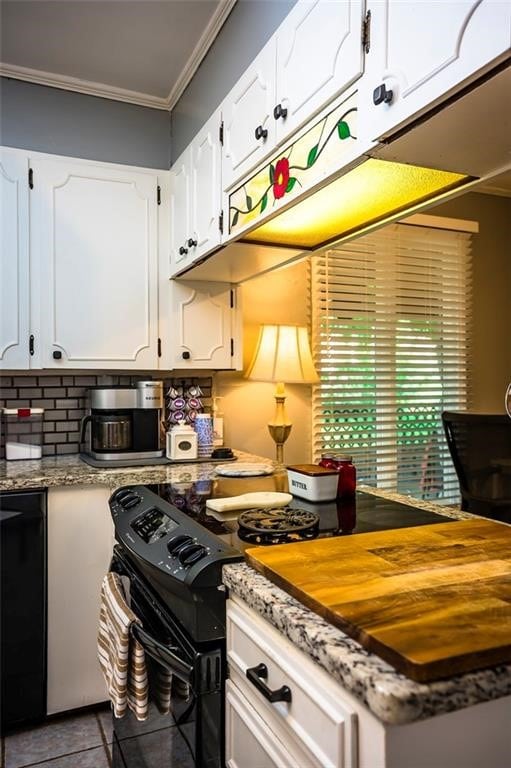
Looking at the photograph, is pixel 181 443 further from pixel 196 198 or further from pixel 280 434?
pixel 196 198

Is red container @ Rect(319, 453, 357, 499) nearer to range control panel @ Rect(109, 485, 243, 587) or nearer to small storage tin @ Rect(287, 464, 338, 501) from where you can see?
small storage tin @ Rect(287, 464, 338, 501)

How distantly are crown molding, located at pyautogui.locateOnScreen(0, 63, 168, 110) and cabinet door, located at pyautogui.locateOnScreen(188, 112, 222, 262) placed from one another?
26.1 inches

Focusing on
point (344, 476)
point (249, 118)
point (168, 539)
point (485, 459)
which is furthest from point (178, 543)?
point (485, 459)

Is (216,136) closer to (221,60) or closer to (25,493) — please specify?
(221,60)

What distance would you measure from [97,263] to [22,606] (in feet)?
4.64

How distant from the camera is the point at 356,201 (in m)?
1.58

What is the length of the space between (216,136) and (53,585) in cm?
176

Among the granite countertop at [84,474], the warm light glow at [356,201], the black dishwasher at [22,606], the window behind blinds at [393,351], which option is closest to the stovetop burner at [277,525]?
the granite countertop at [84,474]

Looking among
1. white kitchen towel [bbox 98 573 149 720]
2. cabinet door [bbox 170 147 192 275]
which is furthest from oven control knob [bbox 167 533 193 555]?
cabinet door [bbox 170 147 192 275]

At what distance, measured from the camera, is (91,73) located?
102 inches

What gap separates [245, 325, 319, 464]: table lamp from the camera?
8.91 feet

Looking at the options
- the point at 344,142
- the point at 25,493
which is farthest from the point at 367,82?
the point at 25,493

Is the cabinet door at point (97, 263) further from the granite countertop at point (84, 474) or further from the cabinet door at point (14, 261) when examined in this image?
the granite countertop at point (84, 474)

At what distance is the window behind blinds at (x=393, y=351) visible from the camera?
10.3ft
